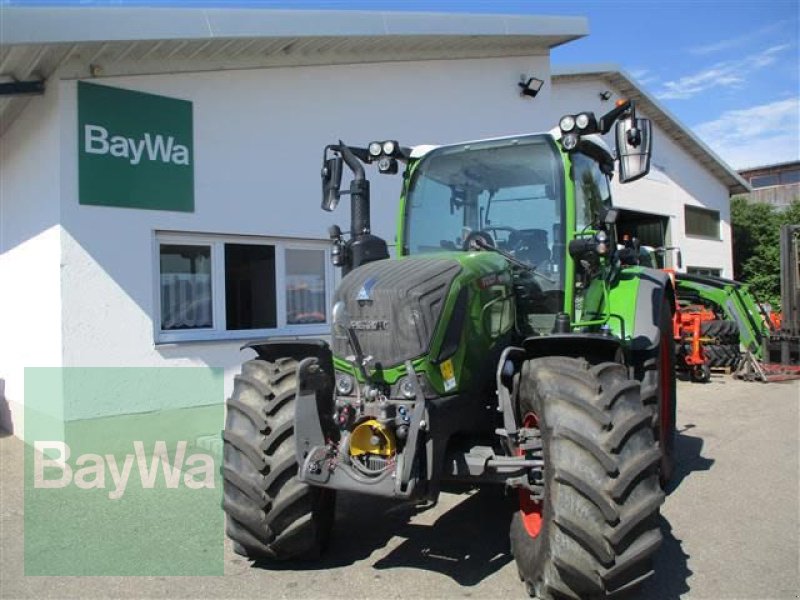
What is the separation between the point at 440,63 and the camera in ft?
33.0

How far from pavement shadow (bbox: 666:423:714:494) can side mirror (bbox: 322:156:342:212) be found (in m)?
3.46

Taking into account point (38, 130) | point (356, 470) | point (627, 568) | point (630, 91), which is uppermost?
point (630, 91)

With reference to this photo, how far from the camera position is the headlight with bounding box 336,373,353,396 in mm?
3809

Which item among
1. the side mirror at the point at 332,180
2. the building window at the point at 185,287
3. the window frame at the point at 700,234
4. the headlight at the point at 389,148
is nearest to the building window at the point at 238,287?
the building window at the point at 185,287

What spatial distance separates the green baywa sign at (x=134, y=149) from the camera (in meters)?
6.47

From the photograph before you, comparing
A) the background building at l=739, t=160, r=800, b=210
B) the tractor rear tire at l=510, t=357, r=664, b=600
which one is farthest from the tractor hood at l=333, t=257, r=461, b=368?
the background building at l=739, t=160, r=800, b=210

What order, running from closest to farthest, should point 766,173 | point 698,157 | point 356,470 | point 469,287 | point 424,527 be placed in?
point 356,470 < point 469,287 < point 424,527 < point 698,157 < point 766,173

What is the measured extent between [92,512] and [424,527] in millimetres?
2486

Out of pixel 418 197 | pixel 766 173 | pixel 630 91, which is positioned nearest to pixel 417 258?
pixel 418 197

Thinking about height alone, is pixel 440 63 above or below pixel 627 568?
above

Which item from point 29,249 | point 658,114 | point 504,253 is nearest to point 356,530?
point 504,253

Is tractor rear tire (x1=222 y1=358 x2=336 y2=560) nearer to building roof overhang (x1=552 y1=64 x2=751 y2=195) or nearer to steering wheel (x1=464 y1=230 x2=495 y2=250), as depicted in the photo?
steering wheel (x1=464 y1=230 x2=495 y2=250)

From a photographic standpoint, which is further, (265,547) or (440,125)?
(440,125)

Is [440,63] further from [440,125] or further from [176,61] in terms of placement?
[176,61]
